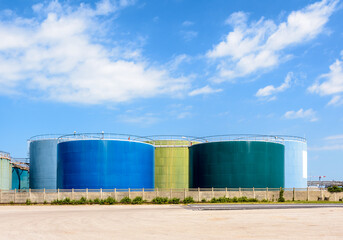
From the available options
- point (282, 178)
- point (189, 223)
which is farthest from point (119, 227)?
point (282, 178)

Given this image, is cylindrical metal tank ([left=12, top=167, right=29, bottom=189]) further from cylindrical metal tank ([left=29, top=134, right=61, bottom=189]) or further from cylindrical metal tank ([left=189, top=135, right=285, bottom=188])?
cylindrical metal tank ([left=189, top=135, right=285, bottom=188])

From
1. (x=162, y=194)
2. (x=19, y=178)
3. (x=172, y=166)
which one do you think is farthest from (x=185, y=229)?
(x=19, y=178)

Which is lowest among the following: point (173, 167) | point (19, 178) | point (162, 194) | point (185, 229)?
point (19, 178)

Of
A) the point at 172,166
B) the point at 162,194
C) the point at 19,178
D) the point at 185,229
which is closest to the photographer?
the point at 185,229

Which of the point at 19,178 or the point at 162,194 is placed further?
the point at 19,178

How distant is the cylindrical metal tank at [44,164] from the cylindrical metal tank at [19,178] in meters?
12.2

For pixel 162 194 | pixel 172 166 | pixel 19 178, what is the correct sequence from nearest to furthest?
1. pixel 162 194
2. pixel 172 166
3. pixel 19 178

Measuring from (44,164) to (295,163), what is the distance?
4255 cm

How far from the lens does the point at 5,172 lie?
2496 inches

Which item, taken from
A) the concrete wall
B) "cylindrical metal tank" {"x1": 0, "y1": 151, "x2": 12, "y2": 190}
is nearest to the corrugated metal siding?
the concrete wall

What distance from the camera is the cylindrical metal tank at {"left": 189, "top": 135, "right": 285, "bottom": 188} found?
4944 cm

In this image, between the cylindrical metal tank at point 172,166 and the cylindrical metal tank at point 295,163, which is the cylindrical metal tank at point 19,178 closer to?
the cylindrical metal tank at point 172,166

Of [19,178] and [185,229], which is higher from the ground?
[185,229]

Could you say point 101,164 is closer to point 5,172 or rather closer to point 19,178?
point 5,172
